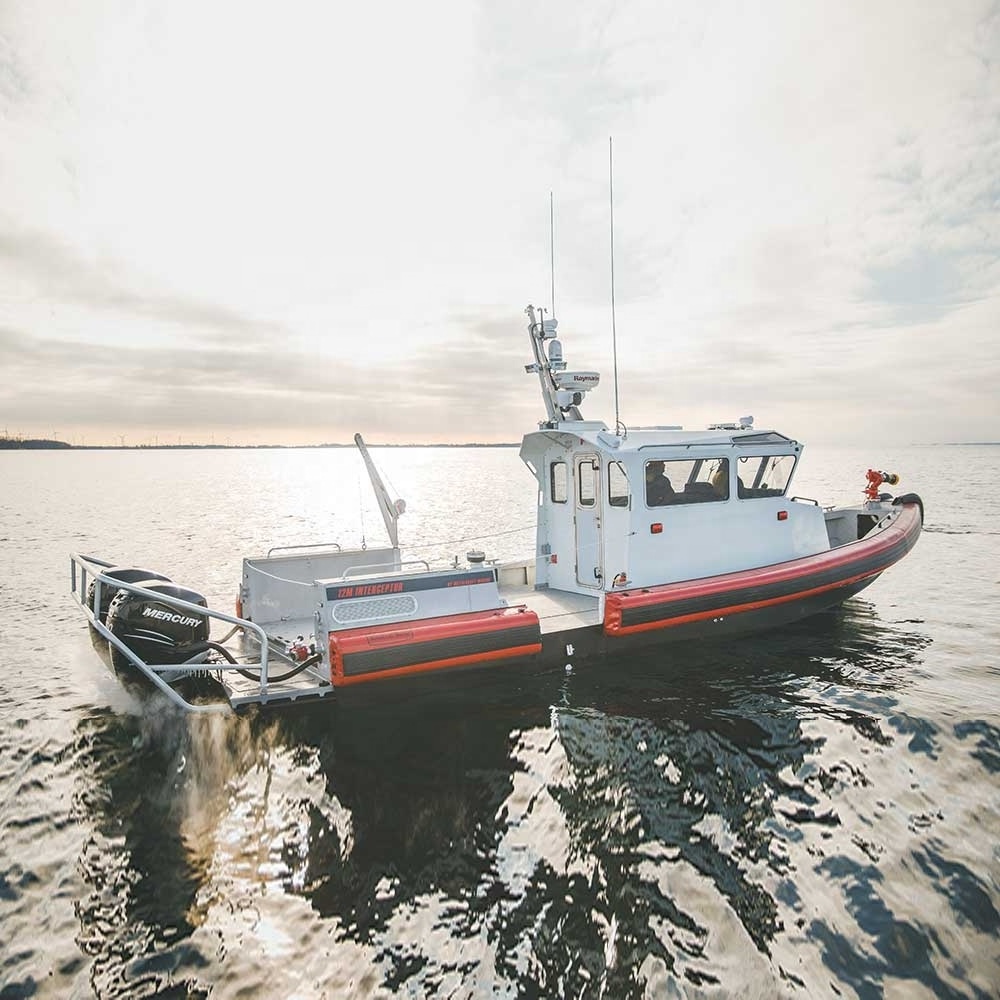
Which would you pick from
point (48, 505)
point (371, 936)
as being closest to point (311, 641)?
point (371, 936)

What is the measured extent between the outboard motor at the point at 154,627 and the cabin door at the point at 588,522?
4.78 meters

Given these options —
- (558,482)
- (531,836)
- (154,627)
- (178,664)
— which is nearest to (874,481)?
(558,482)

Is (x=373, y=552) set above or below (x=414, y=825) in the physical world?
above

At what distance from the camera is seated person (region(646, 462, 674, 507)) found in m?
8.43

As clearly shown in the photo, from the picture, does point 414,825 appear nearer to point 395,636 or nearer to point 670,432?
point 395,636

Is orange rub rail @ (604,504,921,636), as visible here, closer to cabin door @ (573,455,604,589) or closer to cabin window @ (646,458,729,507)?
cabin door @ (573,455,604,589)

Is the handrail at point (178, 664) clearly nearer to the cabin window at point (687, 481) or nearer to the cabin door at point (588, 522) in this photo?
the cabin door at point (588, 522)

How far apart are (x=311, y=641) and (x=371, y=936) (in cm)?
391

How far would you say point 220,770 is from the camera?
19.6ft

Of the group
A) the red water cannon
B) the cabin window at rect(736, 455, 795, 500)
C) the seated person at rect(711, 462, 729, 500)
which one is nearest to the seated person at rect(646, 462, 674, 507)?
the seated person at rect(711, 462, 729, 500)

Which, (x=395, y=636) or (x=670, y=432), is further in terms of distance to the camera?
(x=670, y=432)

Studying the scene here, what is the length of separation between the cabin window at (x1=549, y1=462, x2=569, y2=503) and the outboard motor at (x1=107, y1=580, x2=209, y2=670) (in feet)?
15.9

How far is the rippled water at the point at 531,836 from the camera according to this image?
379 cm

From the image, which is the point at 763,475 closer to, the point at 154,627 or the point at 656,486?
the point at 656,486
